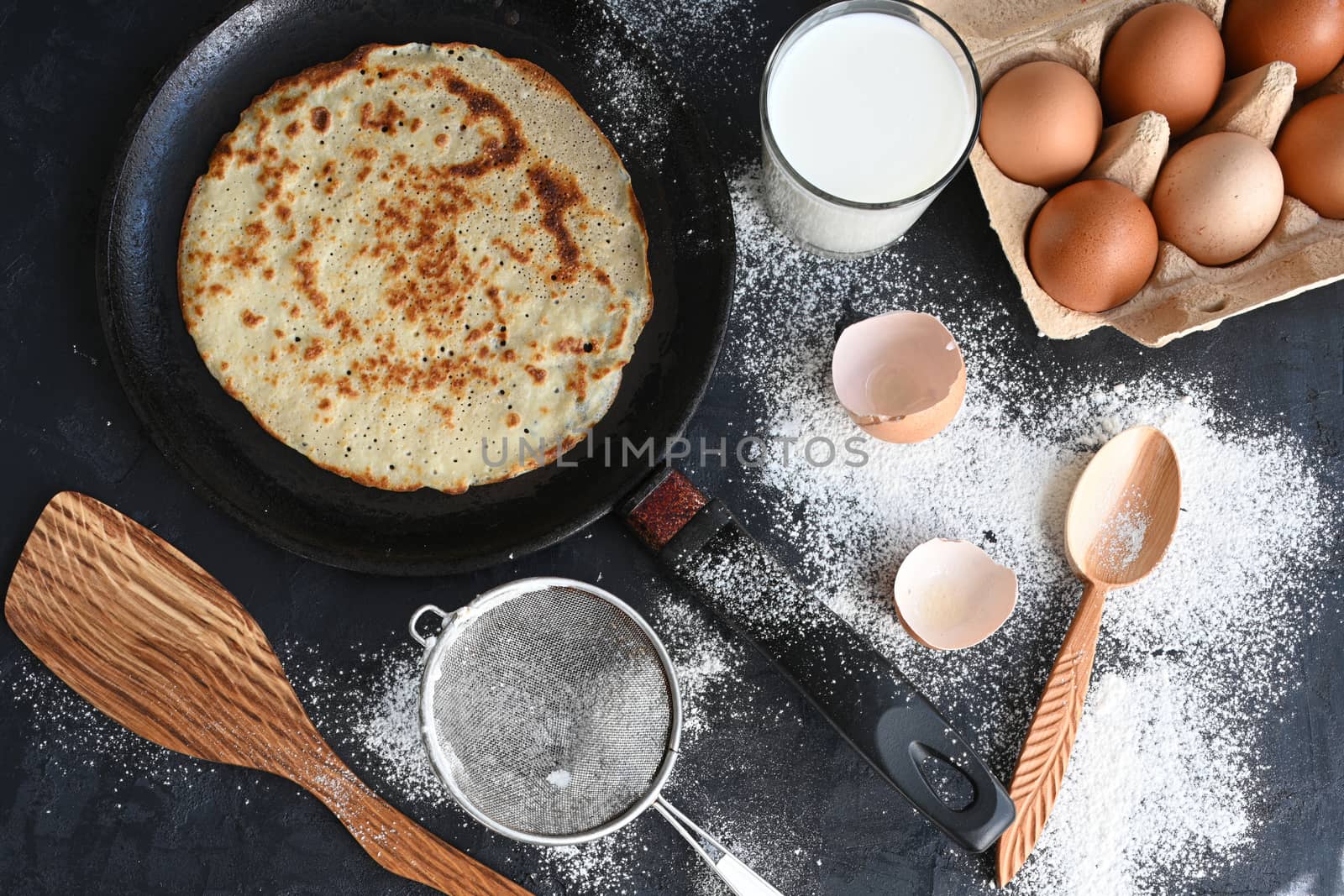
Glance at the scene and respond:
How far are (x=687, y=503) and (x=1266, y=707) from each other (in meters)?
0.81

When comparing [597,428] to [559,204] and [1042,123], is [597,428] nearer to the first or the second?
[559,204]

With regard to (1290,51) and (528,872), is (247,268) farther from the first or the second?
(1290,51)

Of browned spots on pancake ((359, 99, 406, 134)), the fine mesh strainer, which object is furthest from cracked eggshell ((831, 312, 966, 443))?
browned spots on pancake ((359, 99, 406, 134))

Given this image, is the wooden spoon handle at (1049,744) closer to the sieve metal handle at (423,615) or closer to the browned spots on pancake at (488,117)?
the sieve metal handle at (423,615)

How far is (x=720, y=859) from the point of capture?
1080 millimetres

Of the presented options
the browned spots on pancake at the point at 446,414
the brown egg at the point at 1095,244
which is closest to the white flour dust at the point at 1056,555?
the brown egg at the point at 1095,244

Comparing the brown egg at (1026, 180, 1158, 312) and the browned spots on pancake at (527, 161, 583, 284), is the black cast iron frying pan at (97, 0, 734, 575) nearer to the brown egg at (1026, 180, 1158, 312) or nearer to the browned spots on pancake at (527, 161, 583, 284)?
the browned spots on pancake at (527, 161, 583, 284)

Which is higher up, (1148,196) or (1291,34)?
(1291,34)

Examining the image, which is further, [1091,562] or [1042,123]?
[1091,562]

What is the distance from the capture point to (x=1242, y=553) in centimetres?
117

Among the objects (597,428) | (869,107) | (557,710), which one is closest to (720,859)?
(557,710)

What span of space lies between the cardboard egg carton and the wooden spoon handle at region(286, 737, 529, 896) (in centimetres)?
96

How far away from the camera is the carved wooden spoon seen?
3.63 feet

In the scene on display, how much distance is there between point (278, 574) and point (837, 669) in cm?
69
